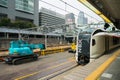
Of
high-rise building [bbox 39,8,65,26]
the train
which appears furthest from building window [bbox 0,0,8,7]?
the train

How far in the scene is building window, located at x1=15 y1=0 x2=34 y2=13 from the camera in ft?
205

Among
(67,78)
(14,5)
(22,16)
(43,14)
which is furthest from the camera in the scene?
(43,14)

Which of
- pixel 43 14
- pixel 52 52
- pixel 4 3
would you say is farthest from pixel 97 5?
pixel 43 14

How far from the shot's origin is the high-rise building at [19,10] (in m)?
57.5

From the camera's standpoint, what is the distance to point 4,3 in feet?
185

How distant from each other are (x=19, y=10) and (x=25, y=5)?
4042 millimetres

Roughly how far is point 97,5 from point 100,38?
4.52 meters

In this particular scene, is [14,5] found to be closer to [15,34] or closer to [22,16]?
[22,16]

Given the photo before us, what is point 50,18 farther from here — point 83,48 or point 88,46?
point 88,46

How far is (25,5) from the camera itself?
66.3 meters

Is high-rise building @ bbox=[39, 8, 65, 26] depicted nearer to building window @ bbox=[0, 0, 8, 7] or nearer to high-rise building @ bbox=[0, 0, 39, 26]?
high-rise building @ bbox=[0, 0, 39, 26]

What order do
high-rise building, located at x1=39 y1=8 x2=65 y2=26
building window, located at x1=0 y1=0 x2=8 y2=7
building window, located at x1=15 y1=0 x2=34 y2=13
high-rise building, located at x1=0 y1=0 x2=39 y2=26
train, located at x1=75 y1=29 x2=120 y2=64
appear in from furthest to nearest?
high-rise building, located at x1=39 y1=8 x2=65 y2=26, building window, located at x1=15 y1=0 x2=34 y2=13, high-rise building, located at x1=0 y1=0 x2=39 y2=26, building window, located at x1=0 y1=0 x2=8 y2=7, train, located at x1=75 y1=29 x2=120 y2=64

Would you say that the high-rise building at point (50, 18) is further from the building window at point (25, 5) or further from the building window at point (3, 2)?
the building window at point (3, 2)

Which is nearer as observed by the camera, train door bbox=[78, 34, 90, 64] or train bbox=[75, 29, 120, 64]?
train bbox=[75, 29, 120, 64]
